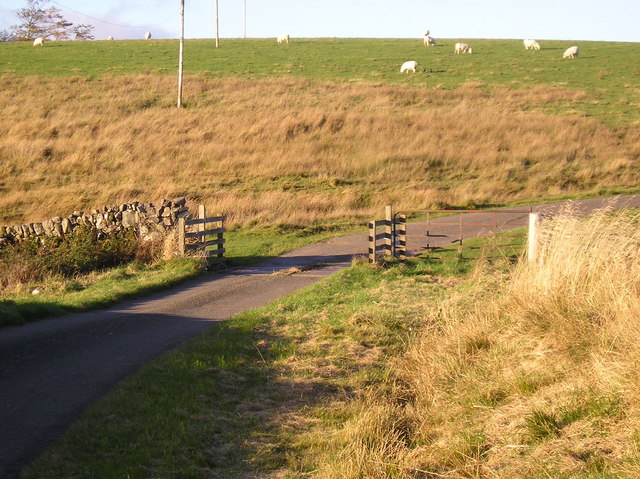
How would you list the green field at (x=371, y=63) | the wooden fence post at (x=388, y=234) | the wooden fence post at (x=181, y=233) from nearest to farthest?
the wooden fence post at (x=388, y=234)
the wooden fence post at (x=181, y=233)
the green field at (x=371, y=63)

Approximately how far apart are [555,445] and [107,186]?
27.2m

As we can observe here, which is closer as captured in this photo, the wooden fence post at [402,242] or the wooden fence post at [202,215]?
the wooden fence post at [402,242]

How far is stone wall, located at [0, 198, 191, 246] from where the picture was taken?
63.8 ft

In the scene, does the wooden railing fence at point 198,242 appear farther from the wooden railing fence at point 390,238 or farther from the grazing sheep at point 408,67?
the grazing sheep at point 408,67

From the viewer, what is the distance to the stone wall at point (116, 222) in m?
19.4

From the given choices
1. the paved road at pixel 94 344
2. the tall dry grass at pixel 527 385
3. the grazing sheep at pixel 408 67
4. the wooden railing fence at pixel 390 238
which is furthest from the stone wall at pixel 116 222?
the grazing sheep at pixel 408 67

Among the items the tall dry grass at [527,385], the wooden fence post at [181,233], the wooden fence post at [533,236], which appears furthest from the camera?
the wooden fence post at [181,233]

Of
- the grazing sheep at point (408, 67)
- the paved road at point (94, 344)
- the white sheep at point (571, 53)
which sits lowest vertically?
the paved road at point (94, 344)

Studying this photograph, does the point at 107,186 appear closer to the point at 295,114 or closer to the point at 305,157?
the point at 305,157

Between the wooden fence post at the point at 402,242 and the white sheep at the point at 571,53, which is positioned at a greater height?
the white sheep at the point at 571,53

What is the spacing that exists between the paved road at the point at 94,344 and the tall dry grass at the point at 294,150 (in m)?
9.24

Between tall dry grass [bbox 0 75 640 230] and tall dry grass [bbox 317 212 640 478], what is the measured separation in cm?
1633

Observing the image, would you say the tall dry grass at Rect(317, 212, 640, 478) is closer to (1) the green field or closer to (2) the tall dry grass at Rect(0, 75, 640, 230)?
(2) the tall dry grass at Rect(0, 75, 640, 230)

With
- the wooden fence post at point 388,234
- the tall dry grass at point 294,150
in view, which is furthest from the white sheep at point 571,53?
the wooden fence post at point 388,234
